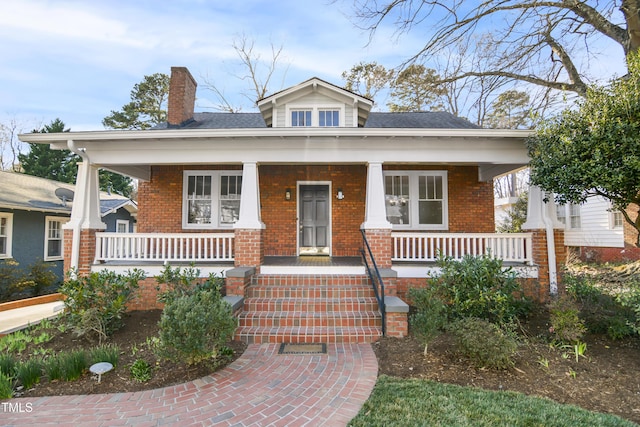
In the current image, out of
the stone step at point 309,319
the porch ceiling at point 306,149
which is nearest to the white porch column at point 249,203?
the porch ceiling at point 306,149

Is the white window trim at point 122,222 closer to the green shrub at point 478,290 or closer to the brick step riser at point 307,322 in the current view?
the brick step riser at point 307,322

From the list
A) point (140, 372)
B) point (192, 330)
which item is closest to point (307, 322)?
point (192, 330)

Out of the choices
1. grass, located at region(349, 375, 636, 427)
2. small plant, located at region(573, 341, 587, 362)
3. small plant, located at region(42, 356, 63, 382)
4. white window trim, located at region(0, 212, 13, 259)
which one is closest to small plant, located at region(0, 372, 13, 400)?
small plant, located at region(42, 356, 63, 382)

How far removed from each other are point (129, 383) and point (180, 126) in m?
7.35

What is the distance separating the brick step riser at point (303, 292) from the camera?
5.89 m

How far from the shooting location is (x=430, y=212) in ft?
29.1

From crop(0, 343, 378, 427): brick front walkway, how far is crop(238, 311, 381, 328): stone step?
3.64 feet

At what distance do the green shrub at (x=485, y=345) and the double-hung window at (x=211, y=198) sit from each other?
6.61m

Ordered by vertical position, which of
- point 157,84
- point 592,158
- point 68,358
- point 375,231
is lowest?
point 68,358

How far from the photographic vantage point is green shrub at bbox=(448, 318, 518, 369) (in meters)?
3.79

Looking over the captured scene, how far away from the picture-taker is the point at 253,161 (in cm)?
655

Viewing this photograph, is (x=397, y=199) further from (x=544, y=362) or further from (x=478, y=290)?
(x=544, y=362)

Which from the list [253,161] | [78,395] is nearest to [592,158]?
[253,161]

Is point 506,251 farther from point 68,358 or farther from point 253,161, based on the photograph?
point 68,358
